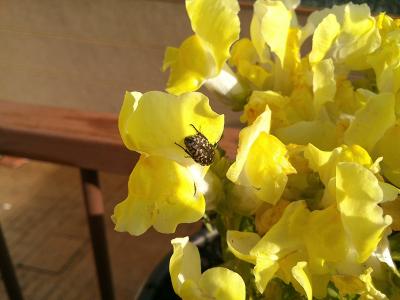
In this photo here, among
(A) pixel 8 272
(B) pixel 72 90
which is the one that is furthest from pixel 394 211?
(B) pixel 72 90

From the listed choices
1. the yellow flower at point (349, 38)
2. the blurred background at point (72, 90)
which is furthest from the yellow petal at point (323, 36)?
the blurred background at point (72, 90)

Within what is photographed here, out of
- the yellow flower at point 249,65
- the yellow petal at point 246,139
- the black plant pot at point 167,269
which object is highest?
the yellow petal at point 246,139

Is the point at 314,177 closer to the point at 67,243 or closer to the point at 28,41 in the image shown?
the point at 67,243

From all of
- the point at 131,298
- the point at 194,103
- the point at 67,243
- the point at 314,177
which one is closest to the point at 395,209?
the point at 314,177

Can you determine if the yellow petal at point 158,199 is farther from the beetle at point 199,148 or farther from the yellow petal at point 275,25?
the yellow petal at point 275,25

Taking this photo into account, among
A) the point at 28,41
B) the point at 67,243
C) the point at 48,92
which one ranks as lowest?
the point at 67,243

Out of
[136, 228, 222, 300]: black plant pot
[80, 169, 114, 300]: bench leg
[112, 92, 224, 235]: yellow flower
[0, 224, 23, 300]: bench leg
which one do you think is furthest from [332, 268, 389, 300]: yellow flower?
[0, 224, 23, 300]: bench leg

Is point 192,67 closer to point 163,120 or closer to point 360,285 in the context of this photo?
point 163,120
